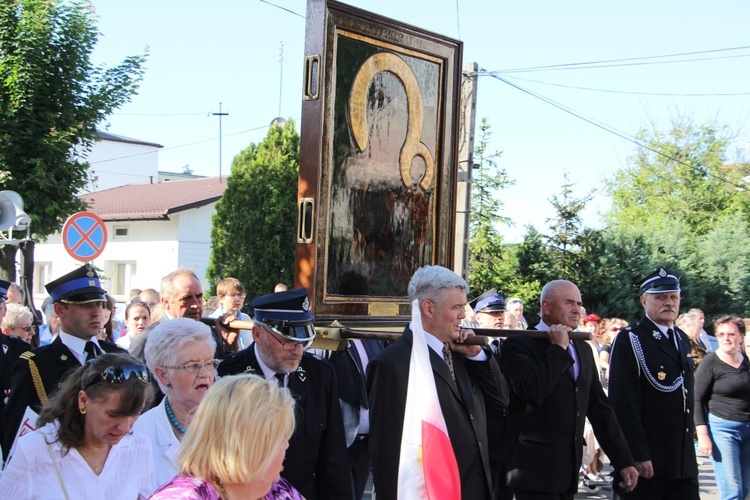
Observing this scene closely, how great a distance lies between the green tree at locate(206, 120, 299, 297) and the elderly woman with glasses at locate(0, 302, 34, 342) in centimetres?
1627

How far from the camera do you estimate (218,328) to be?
562 centimetres

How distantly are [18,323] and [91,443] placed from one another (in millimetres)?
5237

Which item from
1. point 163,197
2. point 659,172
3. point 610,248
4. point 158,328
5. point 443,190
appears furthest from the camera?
point 659,172

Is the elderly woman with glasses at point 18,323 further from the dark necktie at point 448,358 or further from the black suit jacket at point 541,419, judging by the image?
the dark necktie at point 448,358

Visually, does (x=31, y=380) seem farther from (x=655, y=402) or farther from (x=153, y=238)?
(x=153, y=238)

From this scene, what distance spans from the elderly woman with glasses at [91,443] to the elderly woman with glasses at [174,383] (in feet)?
0.58

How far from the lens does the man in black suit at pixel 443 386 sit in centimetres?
433

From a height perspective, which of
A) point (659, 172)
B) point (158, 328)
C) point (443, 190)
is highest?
point (659, 172)

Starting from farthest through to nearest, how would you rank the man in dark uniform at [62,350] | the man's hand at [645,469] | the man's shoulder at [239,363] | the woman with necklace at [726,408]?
1. the woman with necklace at [726,408]
2. the man's hand at [645,469]
3. the man in dark uniform at [62,350]
4. the man's shoulder at [239,363]

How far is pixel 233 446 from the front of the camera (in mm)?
2434

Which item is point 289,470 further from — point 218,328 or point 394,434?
point 218,328

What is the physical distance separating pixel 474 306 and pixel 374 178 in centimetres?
280

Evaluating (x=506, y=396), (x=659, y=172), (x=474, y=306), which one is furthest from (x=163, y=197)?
(x=506, y=396)

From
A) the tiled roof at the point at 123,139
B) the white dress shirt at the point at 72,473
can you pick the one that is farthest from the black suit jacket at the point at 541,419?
the tiled roof at the point at 123,139
